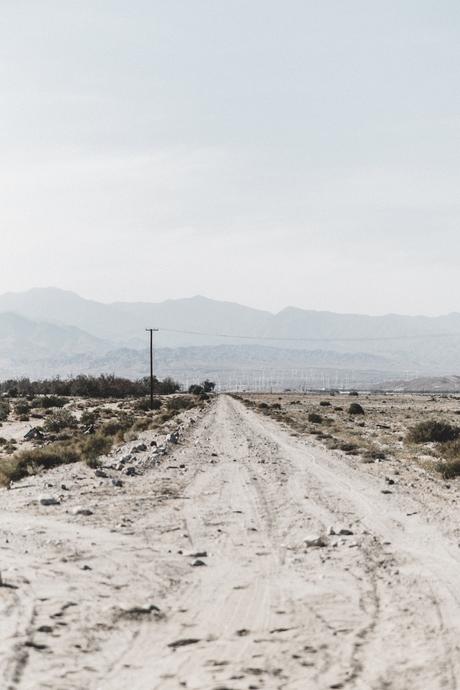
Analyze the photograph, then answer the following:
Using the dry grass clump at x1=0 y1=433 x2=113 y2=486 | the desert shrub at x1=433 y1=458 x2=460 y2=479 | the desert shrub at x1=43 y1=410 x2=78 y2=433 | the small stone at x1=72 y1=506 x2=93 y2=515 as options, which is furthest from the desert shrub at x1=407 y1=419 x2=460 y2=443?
the desert shrub at x1=43 y1=410 x2=78 y2=433

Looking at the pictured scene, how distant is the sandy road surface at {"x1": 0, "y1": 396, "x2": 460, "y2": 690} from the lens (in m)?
6.48

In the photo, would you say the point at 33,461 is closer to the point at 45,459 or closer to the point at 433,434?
the point at 45,459

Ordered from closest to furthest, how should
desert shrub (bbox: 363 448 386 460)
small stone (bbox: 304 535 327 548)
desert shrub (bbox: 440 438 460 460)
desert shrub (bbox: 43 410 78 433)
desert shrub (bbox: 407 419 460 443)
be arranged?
small stone (bbox: 304 535 327 548)
desert shrub (bbox: 440 438 460 460)
desert shrub (bbox: 363 448 386 460)
desert shrub (bbox: 407 419 460 443)
desert shrub (bbox: 43 410 78 433)

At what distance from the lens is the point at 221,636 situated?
7305mm

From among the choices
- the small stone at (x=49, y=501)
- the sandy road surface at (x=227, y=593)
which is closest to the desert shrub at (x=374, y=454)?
the sandy road surface at (x=227, y=593)

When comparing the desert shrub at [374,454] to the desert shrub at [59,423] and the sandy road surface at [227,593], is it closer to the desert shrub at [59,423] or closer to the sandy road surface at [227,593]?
the sandy road surface at [227,593]

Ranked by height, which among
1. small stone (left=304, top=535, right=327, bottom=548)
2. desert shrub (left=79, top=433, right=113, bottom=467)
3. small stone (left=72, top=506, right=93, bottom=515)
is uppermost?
small stone (left=304, top=535, right=327, bottom=548)

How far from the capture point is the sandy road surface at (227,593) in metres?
6.48

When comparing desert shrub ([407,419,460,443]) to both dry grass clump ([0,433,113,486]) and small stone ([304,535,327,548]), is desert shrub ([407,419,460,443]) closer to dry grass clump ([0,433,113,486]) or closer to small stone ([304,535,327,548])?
dry grass clump ([0,433,113,486])

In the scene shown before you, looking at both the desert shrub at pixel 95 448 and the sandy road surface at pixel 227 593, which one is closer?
the sandy road surface at pixel 227 593

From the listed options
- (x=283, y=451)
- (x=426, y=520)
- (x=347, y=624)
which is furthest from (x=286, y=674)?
(x=283, y=451)

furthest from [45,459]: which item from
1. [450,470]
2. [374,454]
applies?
[450,470]

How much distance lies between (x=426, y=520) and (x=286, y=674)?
25.0 ft

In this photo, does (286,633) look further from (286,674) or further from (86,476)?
(86,476)
